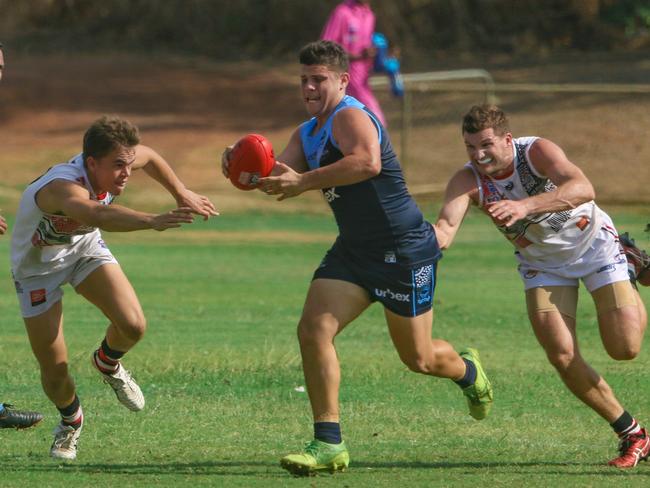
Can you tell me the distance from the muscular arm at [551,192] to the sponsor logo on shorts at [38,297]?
2.57 m

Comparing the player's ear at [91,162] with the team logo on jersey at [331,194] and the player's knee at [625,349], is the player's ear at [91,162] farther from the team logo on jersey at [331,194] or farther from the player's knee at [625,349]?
the player's knee at [625,349]

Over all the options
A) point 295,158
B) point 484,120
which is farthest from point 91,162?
point 484,120

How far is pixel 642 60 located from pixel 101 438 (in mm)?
24231

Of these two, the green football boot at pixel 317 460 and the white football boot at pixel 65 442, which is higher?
the green football boot at pixel 317 460

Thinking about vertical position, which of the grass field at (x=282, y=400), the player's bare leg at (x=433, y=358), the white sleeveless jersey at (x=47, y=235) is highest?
the white sleeveless jersey at (x=47, y=235)

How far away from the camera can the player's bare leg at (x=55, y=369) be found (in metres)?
7.94

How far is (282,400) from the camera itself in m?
9.56

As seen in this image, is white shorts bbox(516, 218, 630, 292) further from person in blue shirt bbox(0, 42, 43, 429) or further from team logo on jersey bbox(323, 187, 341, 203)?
person in blue shirt bbox(0, 42, 43, 429)

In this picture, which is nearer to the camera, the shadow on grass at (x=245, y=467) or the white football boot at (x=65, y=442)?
the shadow on grass at (x=245, y=467)

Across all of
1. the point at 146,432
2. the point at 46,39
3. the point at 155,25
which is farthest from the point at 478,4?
the point at 146,432

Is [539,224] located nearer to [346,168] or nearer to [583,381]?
[583,381]

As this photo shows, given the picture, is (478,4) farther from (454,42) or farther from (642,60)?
(642,60)

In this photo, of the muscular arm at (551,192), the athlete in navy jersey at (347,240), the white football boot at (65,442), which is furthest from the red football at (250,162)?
the white football boot at (65,442)

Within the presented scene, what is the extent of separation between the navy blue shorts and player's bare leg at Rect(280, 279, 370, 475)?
0.27 ft
